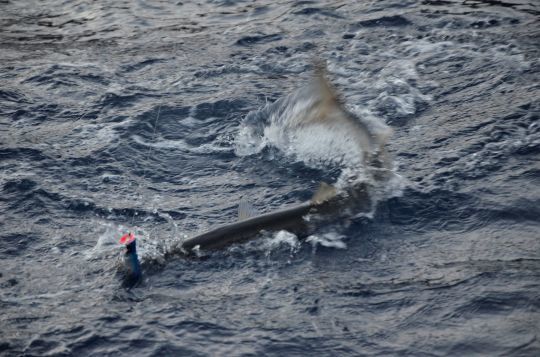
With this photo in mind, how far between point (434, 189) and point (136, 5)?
8239mm

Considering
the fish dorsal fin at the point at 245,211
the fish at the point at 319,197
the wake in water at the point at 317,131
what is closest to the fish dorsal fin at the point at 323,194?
the fish at the point at 319,197

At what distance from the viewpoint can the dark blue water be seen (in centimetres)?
572

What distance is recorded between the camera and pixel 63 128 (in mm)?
9281

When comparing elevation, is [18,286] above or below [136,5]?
below

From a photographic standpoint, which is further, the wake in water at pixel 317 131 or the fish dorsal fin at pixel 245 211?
the wake in water at pixel 317 131

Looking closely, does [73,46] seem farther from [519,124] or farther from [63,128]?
[519,124]

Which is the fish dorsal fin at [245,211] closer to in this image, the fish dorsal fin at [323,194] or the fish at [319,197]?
the fish at [319,197]

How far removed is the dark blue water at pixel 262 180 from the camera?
5.72 m

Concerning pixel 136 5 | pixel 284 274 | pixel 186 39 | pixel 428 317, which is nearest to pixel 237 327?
pixel 284 274

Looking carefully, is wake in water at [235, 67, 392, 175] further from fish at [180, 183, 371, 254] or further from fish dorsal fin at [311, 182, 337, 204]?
fish at [180, 183, 371, 254]

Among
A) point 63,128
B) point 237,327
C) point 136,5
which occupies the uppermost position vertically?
point 136,5

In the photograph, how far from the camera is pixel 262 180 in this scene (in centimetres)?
799

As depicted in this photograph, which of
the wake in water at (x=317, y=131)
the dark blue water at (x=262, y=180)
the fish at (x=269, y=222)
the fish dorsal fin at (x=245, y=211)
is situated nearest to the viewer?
the dark blue water at (x=262, y=180)

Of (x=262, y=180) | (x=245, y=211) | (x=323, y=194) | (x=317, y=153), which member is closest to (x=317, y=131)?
(x=317, y=153)
